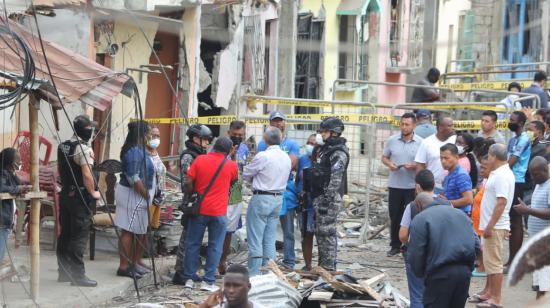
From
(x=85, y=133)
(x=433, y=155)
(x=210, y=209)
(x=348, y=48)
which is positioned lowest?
(x=210, y=209)

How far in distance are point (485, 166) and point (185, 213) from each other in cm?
317

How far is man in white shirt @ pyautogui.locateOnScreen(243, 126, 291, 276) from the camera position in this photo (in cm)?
1240

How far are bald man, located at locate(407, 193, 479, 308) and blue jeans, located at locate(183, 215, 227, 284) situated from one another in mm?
3090

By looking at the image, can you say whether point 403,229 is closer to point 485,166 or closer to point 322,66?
point 485,166

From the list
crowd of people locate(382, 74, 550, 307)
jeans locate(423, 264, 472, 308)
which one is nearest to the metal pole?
crowd of people locate(382, 74, 550, 307)

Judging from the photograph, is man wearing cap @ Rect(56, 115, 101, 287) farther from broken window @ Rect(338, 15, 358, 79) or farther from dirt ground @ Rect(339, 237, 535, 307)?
broken window @ Rect(338, 15, 358, 79)

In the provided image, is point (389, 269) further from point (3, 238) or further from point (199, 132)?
point (3, 238)

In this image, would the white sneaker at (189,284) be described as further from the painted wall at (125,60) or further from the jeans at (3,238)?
the painted wall at (125,60)

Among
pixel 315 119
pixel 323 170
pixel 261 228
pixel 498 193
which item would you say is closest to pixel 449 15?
pixel 315 119

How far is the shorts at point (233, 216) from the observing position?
12.8 metres

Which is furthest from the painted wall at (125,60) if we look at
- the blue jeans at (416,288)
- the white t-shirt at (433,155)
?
the blue jeans at (416,288)

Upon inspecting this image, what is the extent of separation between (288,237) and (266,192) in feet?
3.27

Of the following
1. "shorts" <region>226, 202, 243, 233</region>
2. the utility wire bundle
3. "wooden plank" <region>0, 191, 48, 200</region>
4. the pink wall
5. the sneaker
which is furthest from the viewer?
the pink wall

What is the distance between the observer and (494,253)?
38.0ft
